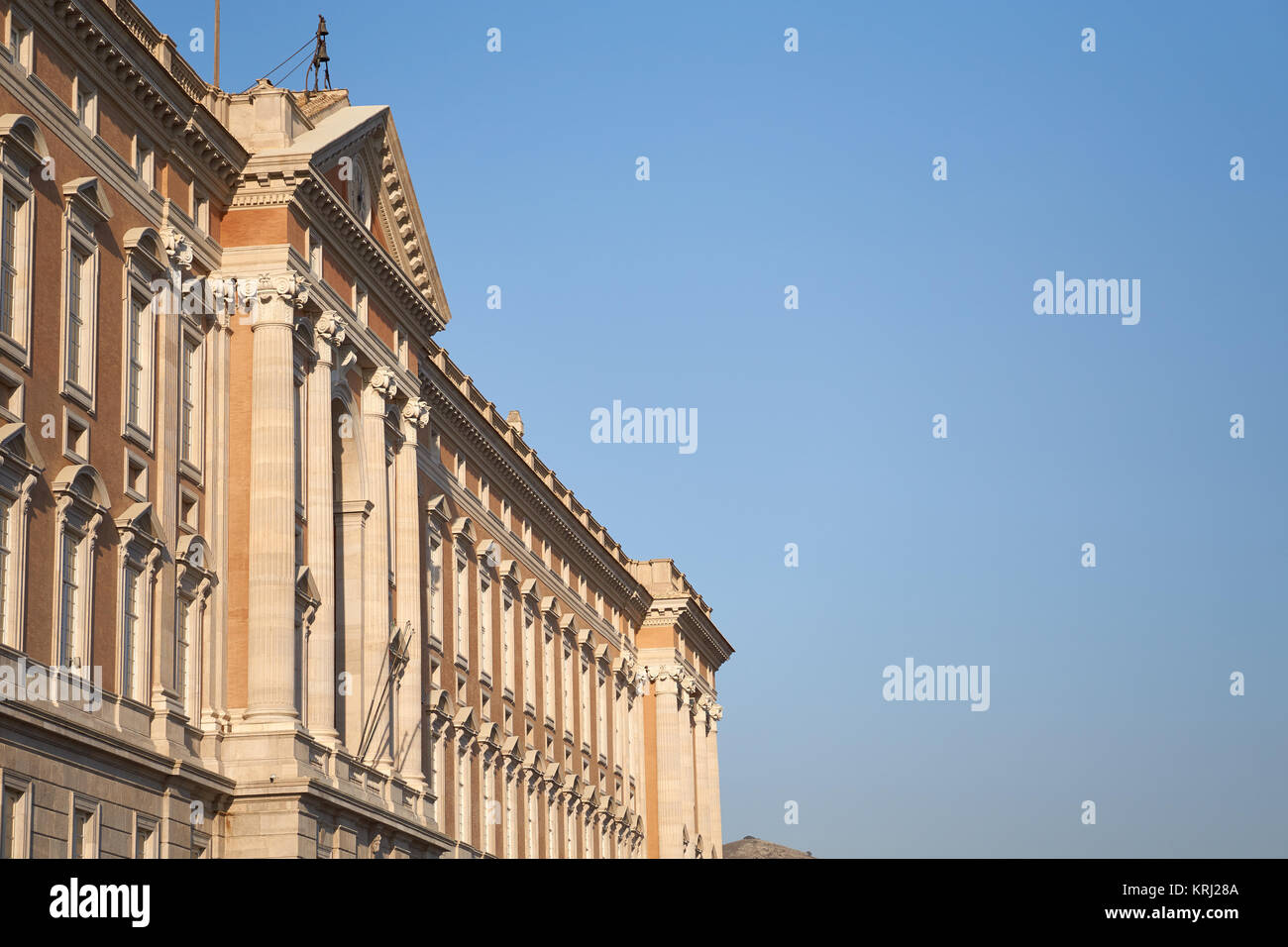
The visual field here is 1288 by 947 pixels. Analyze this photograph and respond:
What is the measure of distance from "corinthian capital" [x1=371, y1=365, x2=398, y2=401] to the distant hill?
251ft

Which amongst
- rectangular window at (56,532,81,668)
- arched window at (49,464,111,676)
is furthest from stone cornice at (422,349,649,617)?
rectangular window at (56,532,81,668)

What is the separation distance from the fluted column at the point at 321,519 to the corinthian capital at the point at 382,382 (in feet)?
11.9

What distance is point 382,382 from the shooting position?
45000mm

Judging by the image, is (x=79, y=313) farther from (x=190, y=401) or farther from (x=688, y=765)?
(x=688, y=765)

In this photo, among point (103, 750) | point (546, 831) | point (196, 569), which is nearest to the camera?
point (103, 750)

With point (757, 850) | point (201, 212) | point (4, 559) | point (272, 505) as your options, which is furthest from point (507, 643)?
point (757, 850)

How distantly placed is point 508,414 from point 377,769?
2687 centimetres

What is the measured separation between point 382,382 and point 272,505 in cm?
743

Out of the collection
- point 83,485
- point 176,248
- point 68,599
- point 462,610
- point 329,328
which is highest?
point 176,248

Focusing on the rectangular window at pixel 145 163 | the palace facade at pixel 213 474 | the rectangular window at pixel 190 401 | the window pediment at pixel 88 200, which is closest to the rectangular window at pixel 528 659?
the palace facade at pixel 213 474

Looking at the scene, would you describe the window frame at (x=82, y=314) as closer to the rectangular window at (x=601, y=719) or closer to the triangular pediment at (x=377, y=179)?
the triangular pediment at (x=377, y=179)
